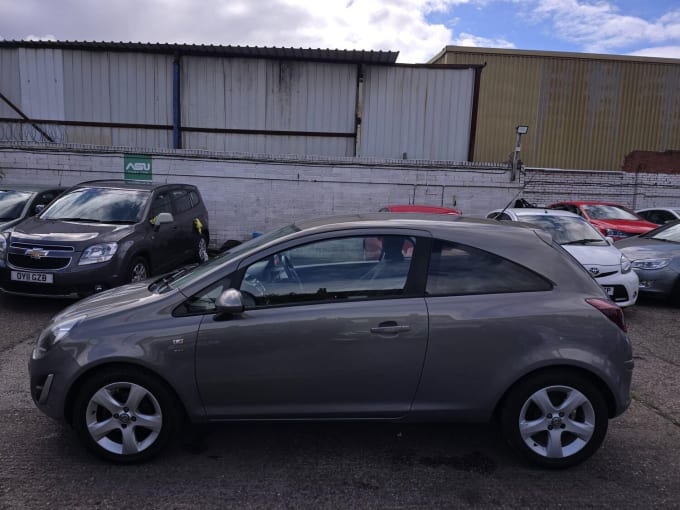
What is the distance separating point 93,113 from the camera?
1450 centimetres

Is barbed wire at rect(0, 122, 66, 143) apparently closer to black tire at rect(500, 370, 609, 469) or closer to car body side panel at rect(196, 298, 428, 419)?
car body side panel at rect(196, 298, 428, 419)

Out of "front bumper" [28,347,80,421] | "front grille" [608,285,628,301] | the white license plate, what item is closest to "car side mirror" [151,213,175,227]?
the white license plate

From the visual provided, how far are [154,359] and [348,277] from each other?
125cm

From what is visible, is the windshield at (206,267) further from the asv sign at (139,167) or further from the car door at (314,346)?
the asv sign at (139,167)

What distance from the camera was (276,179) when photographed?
12648mm

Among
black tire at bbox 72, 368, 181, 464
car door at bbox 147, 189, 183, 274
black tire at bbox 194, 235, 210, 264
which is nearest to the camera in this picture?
black tire at bbox 72, 368, 181, 464

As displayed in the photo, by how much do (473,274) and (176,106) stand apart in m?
12.7

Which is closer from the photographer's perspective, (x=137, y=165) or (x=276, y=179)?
(x=137, y=165)

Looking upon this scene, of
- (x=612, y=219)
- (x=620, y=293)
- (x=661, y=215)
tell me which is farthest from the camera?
(x=661, y=215)

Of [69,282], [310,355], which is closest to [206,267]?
[310,355]

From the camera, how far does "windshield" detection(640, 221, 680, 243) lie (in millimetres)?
8481

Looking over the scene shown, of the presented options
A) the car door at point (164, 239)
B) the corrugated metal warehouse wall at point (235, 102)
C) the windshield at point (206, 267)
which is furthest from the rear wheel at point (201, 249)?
the windshield at point (206, 267)

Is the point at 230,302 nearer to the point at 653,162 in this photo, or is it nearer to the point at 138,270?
the point at 138,270

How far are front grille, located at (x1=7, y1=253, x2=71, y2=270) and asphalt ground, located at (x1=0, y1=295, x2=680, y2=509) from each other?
266cm
